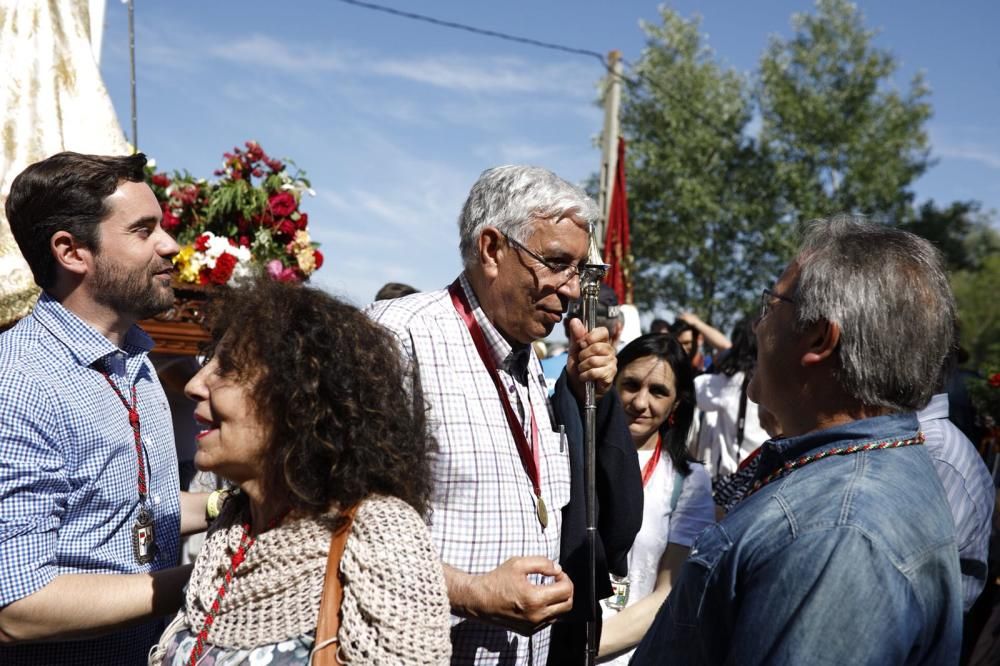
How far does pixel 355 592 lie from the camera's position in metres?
1.83

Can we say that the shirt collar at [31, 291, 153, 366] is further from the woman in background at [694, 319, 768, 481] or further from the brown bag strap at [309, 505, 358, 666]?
the woman in background at [694, 319, 768, 481]

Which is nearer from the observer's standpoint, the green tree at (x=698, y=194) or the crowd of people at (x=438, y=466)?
the crowd of people at (x=438, y=466)

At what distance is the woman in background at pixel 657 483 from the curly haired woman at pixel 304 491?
1811 mm

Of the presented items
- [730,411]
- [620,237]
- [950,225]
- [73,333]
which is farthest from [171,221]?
[950,225]

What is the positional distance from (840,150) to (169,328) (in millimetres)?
27507

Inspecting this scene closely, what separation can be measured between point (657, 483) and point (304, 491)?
2421 mm

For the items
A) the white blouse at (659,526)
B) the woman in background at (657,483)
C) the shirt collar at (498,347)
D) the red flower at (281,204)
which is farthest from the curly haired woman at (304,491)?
the red flower at (281,204)

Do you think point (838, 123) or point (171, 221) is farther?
point (838, 123)

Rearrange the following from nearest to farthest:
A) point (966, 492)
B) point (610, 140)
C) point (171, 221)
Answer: point (966, 492) → point (171, 221) → point (610, 140)

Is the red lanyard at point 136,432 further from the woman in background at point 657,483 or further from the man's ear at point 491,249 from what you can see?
the woman in background at point 657,483

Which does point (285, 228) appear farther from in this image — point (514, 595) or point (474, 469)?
point (514, 595)

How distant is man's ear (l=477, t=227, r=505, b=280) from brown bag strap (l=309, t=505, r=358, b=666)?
114cm

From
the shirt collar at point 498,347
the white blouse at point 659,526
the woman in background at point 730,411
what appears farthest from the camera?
the woman in background at point 730,411

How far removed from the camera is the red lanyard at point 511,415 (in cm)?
271
